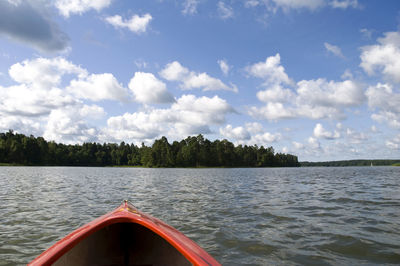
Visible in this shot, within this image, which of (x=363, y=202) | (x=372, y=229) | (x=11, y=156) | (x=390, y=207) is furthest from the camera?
(x=11, y=156)

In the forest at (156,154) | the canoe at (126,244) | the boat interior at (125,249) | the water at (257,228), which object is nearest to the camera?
the canoe at (126,244)

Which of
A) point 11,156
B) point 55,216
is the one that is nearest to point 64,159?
point 11,156

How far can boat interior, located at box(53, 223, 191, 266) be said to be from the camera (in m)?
5.78

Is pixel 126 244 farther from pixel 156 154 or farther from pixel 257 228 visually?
pixel 156 154

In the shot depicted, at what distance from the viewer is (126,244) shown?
6.46 meters

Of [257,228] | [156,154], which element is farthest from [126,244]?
[156,154]

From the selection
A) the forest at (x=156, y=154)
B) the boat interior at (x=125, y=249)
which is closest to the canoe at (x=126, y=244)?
the boat interior at (x=125, y=249)

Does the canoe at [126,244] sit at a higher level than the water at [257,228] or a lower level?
higher

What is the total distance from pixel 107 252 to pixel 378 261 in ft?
19.3

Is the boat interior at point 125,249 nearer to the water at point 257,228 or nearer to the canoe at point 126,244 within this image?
the canoe at point 126,244

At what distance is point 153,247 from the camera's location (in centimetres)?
618

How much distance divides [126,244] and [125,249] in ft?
0.36

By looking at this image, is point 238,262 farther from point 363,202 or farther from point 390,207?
point 363,202

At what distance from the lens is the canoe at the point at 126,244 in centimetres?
494
